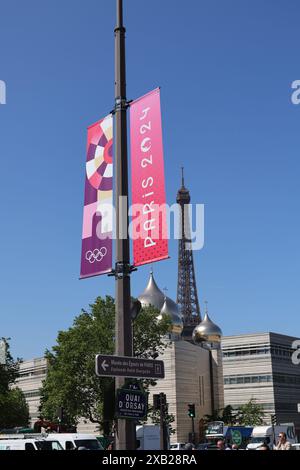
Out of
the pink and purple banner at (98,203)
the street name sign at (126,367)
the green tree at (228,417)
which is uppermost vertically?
the pink and purple banner at (98,203)

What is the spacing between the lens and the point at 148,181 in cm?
1328

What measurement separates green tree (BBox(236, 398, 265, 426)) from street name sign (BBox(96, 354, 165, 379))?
84.7 m

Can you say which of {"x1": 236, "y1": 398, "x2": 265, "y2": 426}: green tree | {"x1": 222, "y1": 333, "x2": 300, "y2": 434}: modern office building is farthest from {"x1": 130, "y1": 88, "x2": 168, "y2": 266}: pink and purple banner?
→ {"x1": 222, "y1": 333, "x2": 300, "y2": 434}: modern office building

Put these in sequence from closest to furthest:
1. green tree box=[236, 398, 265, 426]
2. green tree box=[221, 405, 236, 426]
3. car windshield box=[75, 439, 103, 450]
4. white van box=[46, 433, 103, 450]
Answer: white van box=[46, 433, 103, 450]
car windshield box=[75, 439, 103, 450]
green tree box=[221, 405, 236, 426]
green tree box=[236, 398, 265, 426]

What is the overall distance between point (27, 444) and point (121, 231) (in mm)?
14884

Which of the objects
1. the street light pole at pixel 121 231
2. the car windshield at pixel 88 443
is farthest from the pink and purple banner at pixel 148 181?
the car windshield at pixel 88 443

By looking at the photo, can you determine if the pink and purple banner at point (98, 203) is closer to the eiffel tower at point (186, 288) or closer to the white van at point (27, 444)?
the white van at point (27, 444)

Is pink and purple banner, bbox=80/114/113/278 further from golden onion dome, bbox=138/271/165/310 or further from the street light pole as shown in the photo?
golden onion dome, bbox=138/271/165/310

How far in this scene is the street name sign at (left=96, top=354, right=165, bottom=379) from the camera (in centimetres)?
1065

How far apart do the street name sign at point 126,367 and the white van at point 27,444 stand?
14577mm

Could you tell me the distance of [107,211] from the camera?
13.7 metres

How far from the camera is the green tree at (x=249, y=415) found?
302 feet
